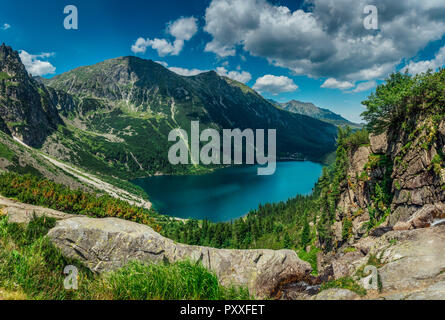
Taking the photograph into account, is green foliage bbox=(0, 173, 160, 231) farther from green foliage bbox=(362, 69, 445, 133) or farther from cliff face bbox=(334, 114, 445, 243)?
green foliage bbox=(362, 69, 445, 133)

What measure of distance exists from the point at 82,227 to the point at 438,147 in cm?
2832

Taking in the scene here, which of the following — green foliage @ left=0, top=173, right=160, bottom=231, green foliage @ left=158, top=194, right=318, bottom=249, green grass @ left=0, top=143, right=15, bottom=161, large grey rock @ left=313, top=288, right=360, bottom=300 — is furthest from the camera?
green grass @ left=0, top=143, right=15, bottom=161

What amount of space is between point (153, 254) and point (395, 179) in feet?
87.0

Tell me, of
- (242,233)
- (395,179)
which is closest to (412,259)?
(395,179)

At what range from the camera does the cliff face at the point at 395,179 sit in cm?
1897

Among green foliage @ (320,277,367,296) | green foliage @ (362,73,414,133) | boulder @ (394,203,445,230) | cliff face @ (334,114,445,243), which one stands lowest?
green foliage @ (320,277,367,296)

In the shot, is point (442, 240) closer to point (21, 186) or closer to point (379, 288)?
point (379, 288)

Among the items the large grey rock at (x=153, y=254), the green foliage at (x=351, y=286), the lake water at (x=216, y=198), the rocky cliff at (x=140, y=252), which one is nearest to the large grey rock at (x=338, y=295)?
the green foliage at (x=351, y=286)

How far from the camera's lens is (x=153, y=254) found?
12062 millimetres

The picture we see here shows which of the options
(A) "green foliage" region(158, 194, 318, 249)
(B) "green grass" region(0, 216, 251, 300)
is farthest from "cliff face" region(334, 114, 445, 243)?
(A) "green foliage" region(158, 194, 318, 249)

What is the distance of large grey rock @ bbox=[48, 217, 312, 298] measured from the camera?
1096cm

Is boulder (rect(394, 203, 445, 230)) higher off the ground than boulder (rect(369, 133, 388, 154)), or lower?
lower

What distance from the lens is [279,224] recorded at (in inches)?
3780
